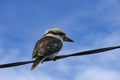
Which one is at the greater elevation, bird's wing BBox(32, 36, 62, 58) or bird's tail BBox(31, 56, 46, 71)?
bird's tail BBox(31, 56, 46, 71)

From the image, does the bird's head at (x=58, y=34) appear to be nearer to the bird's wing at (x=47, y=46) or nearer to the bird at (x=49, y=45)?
the bird at (x=49, y=45)

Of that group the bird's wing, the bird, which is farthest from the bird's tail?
the bird's wing

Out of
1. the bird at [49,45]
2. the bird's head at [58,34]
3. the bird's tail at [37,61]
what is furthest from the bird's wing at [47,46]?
the bird's head at [58,34]

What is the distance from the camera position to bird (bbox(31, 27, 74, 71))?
809cm

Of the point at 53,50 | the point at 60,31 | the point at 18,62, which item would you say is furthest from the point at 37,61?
the point at 60,31

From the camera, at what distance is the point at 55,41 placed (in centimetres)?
941

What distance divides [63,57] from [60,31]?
3.83m

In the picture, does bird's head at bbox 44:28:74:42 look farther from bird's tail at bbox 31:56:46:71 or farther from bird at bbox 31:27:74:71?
bird's tail at bbox 31:56:46:71

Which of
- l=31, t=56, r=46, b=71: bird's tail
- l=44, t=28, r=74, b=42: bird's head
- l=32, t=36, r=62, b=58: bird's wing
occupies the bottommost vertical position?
l=44, t=28, r=74, b=42: bird's head

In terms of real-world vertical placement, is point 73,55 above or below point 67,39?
above

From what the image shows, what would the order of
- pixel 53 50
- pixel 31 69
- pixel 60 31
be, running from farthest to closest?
pixel 60 31 → pixel 53 50 → pixel 31 69

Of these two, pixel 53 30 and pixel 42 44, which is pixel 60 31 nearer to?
pixel 53 30

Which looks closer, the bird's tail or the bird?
the bird's tail

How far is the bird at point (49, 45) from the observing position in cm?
809
